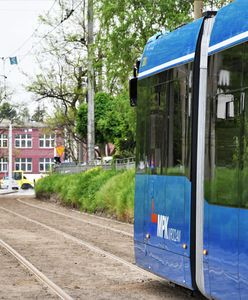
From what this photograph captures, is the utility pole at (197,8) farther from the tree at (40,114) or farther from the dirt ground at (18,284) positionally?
the tree at (40,114)

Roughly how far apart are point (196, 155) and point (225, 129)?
0.88 m

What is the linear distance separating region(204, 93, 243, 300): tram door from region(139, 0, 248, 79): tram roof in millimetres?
547

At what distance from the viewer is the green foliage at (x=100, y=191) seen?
28.8 m

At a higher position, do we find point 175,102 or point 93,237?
point 175,102

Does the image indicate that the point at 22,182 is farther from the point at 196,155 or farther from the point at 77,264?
the point at 196,155

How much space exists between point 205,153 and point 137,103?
295cm

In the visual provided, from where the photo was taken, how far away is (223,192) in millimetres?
9117

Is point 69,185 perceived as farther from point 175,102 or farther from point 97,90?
point 175,102

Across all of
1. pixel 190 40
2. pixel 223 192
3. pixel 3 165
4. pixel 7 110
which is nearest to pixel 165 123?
pixel 190 40

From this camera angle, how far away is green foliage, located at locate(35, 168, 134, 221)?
28.8 m

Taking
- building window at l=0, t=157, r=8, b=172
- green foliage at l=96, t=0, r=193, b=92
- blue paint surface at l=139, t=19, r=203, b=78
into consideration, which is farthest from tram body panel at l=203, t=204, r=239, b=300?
building window at l=0, t=157, r=8, b=172

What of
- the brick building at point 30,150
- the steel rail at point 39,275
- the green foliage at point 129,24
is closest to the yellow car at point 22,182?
the brick building at point 30,150

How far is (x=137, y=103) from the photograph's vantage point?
12.6 metres

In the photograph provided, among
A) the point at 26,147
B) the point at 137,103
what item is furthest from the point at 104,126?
the point at 26,147
